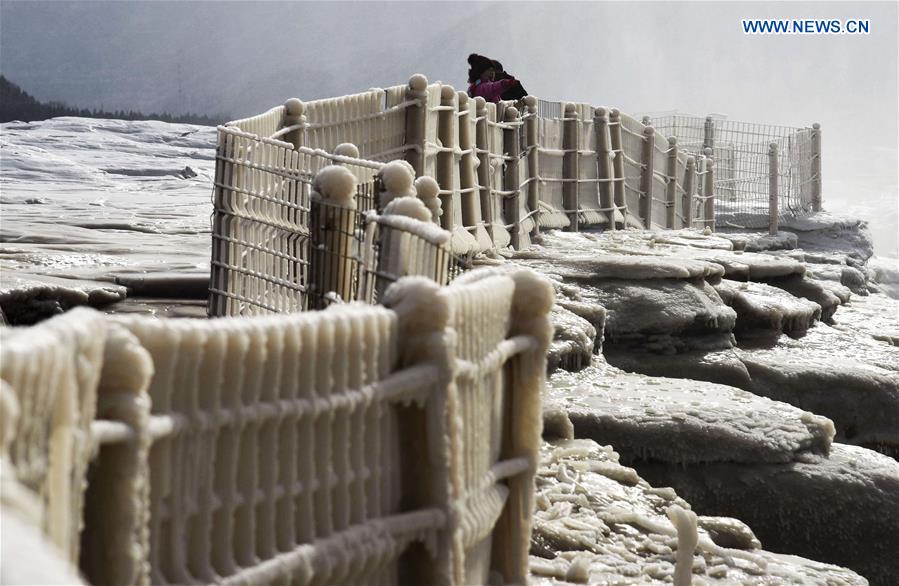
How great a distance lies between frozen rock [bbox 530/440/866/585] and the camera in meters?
6.36

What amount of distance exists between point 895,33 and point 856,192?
769 inches

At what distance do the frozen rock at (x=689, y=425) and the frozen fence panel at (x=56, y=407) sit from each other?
653 centimetres

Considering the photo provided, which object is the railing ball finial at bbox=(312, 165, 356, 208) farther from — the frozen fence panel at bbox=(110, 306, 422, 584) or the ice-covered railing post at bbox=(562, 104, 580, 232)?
the ice-covered railing post at bbox=(562, 104, 580, 232)

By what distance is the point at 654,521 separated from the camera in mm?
7113

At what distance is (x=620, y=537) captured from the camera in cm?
688

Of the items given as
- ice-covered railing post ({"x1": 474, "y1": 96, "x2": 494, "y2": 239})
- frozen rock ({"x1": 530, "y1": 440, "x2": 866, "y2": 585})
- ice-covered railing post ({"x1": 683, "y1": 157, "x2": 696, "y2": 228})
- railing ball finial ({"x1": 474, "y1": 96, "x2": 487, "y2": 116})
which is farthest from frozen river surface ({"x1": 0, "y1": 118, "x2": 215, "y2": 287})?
ice-covered railing post ({"x1": 683, "y1": 157, "x2": 696, "y2": 228})

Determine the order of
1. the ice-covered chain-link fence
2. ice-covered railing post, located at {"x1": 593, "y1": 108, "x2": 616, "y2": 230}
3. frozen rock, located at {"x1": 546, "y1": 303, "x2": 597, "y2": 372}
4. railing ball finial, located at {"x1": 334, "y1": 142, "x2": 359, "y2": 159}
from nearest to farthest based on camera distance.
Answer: railing ball finial, located at {"x1": 334, "y1": 142, "x2": 359, "y2": 159} → frozen rock, located at {"x1": 546, "y1": 303, "x2": 597, "y2": 372} → ice-covered railing post, located at {"x1": 593, "y1": 108, "x2": 616, "y2": 230} → the ice-covered chain-link fence

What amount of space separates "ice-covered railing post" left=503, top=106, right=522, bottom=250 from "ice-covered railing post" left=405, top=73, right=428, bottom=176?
3.24 metres

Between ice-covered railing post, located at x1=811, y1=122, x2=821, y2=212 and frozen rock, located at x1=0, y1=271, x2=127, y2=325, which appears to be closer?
frozen rock, located at x1=0, y1=271, x2=127, y2=325

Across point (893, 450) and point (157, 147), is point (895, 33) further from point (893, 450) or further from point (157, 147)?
point (893, 450)

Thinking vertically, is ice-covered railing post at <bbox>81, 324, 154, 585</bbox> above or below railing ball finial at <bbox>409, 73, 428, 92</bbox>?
below

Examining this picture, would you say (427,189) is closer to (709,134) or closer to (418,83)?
(418,83)

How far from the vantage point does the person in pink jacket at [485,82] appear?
14617mm

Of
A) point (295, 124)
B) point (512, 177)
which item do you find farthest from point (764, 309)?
point (295, 124)
